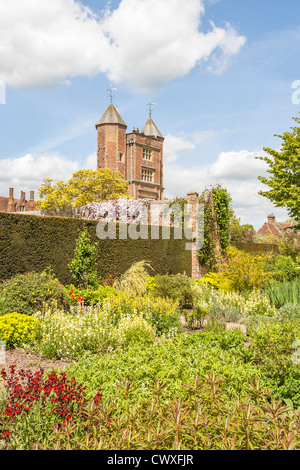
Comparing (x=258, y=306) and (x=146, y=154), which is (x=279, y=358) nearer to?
(x=258, y=306)

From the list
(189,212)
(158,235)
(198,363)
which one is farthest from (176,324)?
(189,212)

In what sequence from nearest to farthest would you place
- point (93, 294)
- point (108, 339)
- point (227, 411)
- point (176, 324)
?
1. point (227, 411)
2. point (108, 339)
3. point (176, 324)
4. point (93, 294)

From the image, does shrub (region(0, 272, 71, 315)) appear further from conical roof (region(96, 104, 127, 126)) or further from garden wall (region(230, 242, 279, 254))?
conical roof (region(96, 104, 127, 126))

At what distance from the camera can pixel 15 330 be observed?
592cm

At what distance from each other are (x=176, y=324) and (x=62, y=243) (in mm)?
4405

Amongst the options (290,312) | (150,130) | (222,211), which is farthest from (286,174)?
(150,130)

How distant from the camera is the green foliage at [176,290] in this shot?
1022 centimetres

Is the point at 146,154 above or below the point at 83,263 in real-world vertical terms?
above

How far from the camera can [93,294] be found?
9.63 m

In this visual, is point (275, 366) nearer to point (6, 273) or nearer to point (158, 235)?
point (6, 273)

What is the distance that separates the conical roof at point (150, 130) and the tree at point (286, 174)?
87.5 ft

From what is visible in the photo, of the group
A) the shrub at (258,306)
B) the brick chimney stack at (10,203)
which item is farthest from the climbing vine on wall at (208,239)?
the brick chimney stack at (10,203)

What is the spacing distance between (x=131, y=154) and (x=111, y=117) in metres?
4.23
